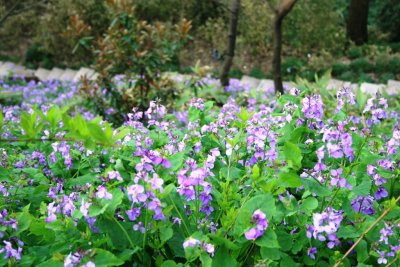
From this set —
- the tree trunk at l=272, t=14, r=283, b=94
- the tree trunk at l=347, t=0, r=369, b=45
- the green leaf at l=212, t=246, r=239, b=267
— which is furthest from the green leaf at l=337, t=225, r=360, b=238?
the tree trunk at l=347, t=0, r=369, b=45

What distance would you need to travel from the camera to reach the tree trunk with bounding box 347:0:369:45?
1106 centimetres

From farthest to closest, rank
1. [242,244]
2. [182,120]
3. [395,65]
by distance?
1. [395,65]
2. [182,120]
3. [242,244]

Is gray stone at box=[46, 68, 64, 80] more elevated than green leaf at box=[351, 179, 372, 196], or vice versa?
green leaf at box=[351, 179, 372, 196]

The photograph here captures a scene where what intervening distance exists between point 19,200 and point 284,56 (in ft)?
30.0

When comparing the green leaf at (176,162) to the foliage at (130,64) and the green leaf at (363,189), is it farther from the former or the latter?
the foliage at (130,64)

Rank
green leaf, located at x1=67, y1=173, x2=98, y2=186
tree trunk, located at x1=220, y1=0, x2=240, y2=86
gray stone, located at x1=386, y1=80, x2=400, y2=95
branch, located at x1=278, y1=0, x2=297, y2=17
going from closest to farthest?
1. green leaf, located at x1=67, y1=173, x2=98, y2=186
2. branch, located at x1=278, y1=0, x2=297, y2=17
3. tree trunk, located at x1=220, y1=0, x2=240, y2=86
4. gray stone, located at x1=386, y1=80, x2=400, y2=95

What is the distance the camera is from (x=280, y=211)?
1610 millimetres

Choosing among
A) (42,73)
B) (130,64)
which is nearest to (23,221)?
(130,64)

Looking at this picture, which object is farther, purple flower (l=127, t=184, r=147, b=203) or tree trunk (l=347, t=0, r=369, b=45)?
tree trunk (l=347, t=0, r=369, b=45)

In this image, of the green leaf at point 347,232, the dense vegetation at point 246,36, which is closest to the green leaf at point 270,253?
the green leaf at point 347,232

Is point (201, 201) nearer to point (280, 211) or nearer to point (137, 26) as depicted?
point (280, 211)

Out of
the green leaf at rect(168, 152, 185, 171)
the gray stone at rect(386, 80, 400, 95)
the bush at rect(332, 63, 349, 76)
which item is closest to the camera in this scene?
the green leaf at rect(168, 152, 185, 171)

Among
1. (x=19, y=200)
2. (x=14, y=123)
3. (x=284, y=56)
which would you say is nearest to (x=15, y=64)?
(x=284, y=56)

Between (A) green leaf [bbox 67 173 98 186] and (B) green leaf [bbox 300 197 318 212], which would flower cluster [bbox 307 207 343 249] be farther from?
(A) green leaf [bbox 67 173 98 186]
